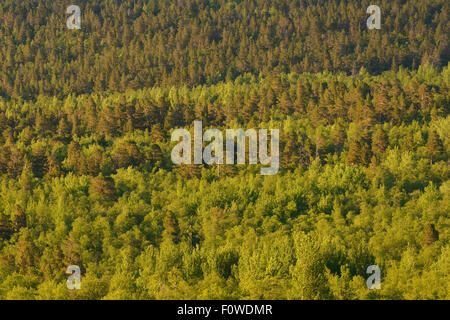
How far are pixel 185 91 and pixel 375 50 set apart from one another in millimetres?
71114

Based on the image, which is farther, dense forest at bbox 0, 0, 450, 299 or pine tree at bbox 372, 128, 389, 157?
pine tree at bbox 372, 128, 389, 157

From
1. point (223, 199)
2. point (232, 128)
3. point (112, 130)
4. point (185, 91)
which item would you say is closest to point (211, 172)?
point (223, 199)

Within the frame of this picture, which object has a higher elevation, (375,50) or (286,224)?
(375,50)

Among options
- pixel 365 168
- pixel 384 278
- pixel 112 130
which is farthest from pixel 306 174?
pixel 112 130

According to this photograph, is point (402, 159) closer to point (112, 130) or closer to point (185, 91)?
point (112, 130)

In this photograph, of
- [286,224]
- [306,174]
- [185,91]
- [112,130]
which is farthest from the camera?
[185,91]

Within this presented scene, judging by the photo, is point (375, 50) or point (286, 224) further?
point (375, 50)

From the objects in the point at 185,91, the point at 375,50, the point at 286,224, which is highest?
the point at 375,50

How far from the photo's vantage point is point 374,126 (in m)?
128

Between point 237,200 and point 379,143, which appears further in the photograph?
point 379,143

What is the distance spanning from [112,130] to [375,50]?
350 ft

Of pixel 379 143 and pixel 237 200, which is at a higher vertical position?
pixel 379 143

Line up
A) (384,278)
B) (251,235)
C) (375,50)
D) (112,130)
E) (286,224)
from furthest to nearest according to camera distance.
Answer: (375,50) < (112,130) < (286,224) < (251,235) < (384,278)

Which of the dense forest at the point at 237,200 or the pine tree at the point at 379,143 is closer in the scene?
the dense forest at the point at 237,200
